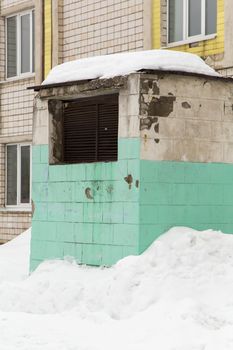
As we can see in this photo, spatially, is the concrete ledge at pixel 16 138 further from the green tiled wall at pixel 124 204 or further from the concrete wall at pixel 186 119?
the concrete wall at pixel 186 119

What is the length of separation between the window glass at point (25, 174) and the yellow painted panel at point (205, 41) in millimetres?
4969

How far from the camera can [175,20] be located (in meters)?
14.5

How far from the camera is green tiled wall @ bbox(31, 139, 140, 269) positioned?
9648 mm

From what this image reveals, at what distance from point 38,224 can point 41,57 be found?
7131mm

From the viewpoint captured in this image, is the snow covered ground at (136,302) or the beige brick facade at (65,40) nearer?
the snow covered ground at (136,302)

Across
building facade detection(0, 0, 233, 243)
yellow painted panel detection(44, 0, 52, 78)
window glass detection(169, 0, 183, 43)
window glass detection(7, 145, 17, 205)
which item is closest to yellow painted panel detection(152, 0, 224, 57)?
building facade detection(0, 0, 233, 243)

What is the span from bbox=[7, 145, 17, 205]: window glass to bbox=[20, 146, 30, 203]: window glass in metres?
0.24

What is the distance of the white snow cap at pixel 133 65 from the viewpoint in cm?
986

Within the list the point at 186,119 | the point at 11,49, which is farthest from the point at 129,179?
the point at 11,49

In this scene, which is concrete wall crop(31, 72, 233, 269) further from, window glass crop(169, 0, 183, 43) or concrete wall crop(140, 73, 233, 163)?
window glass crop(169, 0, 183, 43)

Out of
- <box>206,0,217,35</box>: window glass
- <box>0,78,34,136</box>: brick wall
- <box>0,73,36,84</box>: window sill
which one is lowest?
<box>0,78,34,136</box>: brick wall

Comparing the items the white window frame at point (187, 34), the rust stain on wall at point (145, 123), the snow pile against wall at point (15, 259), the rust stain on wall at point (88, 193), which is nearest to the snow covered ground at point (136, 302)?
the rust stain on wall at point (88, 193)

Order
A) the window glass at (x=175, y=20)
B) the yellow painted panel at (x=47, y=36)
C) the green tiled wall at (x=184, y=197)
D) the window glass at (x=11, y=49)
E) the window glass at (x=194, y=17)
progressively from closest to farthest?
the green tiled wall at (x=184, y=197) < the window glass at (x=194, y=17) < the window glass at (x=175, y=20) < the yellow painted panel at (x=47, y=36) < the window glass at (x=11, y=49)

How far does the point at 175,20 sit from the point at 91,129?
473 cm
